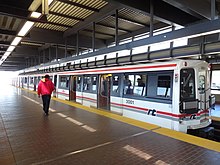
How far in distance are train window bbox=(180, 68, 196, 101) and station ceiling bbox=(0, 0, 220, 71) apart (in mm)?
1593

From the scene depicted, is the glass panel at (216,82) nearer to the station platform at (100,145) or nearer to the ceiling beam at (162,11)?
the ceiling beam at (162,11)

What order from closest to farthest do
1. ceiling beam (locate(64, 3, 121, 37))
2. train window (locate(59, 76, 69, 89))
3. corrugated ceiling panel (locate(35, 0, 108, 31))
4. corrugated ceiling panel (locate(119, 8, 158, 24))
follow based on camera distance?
corrugated ceiling panel (locate(35, 0, 108, 31))
ceiling beam (locate(64, 3, 121, 37))
corrugated ceiling panel (locate(119, 8, 158, 24))
train window (locate(59, 76, 69, 89))

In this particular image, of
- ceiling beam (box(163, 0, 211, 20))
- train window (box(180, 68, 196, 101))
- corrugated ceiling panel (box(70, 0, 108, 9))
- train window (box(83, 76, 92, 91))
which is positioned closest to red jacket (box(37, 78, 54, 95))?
train window (box(83, 76, 92, 91))

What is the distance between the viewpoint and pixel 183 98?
16.7 ft

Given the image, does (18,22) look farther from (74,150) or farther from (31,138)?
(74,150)

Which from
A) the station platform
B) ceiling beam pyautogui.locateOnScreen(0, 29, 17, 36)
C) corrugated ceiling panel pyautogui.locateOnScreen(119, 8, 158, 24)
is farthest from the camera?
corrugated ceiling panel pyautogui.locateOnScreen(119, 8, 158, 24)

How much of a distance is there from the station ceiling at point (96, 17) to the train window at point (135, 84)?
1666mm

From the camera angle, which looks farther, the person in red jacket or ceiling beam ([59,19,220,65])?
the person in red jacket

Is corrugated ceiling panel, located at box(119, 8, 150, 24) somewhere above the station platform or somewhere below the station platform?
above

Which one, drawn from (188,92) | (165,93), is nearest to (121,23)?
(165,93)

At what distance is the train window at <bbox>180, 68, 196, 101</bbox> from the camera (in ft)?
16.7

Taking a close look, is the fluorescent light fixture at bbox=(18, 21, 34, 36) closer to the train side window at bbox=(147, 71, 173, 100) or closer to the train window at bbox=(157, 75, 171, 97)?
the train side window at bbox=(147, 71, 173, 100)

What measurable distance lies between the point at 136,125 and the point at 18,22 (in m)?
4.58

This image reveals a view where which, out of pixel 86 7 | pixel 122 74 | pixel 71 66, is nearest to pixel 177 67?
pixel 122 74
